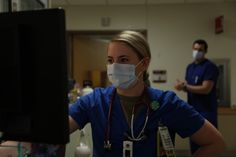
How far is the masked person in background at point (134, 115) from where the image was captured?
4.81 feet

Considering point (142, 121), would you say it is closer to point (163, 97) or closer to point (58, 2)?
point (163, 97)

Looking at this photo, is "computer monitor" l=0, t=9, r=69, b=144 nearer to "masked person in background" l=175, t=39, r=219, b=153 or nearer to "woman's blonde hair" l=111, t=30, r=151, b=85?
"woman's blonde hair" l=111, t=30, r=151, b=85

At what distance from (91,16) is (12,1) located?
11.8ft

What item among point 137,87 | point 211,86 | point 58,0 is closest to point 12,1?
point 137,87

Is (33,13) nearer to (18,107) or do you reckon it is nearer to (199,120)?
(18,107)

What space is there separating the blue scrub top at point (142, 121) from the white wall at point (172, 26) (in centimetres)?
399

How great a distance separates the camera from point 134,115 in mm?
1503

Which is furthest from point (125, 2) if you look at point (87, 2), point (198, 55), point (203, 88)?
point (203, 88)

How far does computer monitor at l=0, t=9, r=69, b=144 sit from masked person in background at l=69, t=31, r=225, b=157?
0.55 meters

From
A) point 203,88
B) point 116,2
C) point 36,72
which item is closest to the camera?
point 36,72

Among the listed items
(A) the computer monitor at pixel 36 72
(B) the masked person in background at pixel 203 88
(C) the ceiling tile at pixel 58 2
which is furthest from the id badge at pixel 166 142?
(C) the ceiling tile at pixel 58 2

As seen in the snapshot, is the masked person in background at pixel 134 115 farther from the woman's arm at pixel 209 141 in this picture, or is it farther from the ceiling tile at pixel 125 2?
the ceiling tile at pixel 125 2

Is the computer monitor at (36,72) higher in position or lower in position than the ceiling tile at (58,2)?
lower

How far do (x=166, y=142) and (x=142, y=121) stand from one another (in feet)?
0.42
